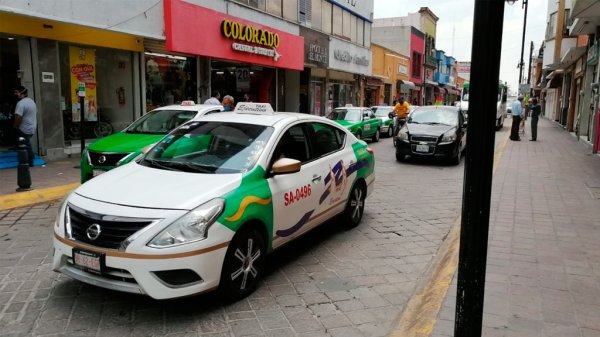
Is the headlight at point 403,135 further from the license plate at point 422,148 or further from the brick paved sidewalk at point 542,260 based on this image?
the brick paved sidewalk at point 542,260

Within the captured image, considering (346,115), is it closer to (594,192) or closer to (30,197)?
(594,192)

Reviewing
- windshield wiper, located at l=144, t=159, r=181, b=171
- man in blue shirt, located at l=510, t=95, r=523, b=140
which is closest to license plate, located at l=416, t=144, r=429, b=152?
man in blue shirt, located at l=510, t=95, r=523, b=140

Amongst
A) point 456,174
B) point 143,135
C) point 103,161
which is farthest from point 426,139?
point 103,161

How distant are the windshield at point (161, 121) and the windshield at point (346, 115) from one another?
857cm

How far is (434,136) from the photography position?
41.3 ft

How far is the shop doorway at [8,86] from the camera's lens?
38.5 feet

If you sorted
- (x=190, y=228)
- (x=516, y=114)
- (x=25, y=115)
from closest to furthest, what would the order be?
(x=190, y=228)
(x=25, y=115)
(x=516, y=114)

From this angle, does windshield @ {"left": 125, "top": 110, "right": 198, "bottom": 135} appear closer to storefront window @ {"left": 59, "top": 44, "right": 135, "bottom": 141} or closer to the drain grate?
storefront window @ {"left": 59, "top": 44, "right": 135, "bottom": 141}

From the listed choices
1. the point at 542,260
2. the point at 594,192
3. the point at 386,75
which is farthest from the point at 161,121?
the point at 386,75

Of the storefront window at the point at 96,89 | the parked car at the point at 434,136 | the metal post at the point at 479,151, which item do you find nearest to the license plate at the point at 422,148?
the parked car at the point at 434,136

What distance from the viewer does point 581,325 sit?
353 centimetres

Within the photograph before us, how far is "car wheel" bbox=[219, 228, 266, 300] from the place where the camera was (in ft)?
12.8

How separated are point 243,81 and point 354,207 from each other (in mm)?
14783

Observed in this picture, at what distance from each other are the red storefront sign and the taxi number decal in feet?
33.1
